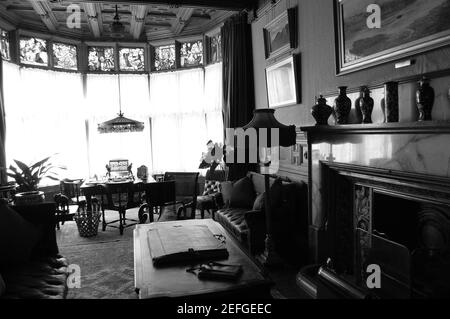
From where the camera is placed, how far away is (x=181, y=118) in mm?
7824

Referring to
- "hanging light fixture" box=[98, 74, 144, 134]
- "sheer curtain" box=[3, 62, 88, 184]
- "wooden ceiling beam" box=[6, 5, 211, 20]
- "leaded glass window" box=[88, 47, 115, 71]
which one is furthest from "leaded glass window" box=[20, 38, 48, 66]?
"hanging light fixture" box=[98, 74, 144, 134]

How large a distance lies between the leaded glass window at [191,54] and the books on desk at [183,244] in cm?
506

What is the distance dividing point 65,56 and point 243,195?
5.20m

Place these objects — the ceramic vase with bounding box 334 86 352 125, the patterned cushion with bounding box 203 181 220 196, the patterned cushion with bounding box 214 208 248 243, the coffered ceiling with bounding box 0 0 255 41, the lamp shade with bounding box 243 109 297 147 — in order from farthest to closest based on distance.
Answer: the patterned cushion with bounding box 203 181 220 196
the coffered ceiling with bounding box 0 0 255 41
the patterned cushion with bounding box 214 208 248 243
the lamp shade with bounding box 243 109 297 147
the ceramic vase with bounding box 334 86 352 125

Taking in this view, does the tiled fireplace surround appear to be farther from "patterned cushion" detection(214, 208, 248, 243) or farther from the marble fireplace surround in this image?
"patterned cushion" detection(214, 208, 248, 243)

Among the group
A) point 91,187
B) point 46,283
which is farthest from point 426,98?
point 91,187

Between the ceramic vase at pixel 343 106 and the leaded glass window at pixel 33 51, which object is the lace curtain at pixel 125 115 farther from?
the ceramic vase at pixel 343 106

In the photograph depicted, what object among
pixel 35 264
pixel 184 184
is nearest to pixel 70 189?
pixel 184 184

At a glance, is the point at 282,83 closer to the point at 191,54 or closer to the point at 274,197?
the point at 274,197

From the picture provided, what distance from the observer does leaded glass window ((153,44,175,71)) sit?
7.96 m

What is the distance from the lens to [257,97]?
5996mm

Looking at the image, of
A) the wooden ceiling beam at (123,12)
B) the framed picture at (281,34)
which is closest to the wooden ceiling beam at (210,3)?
the framed picture at (281,34)

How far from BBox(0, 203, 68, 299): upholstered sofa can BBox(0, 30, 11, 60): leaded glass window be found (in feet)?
15.2
